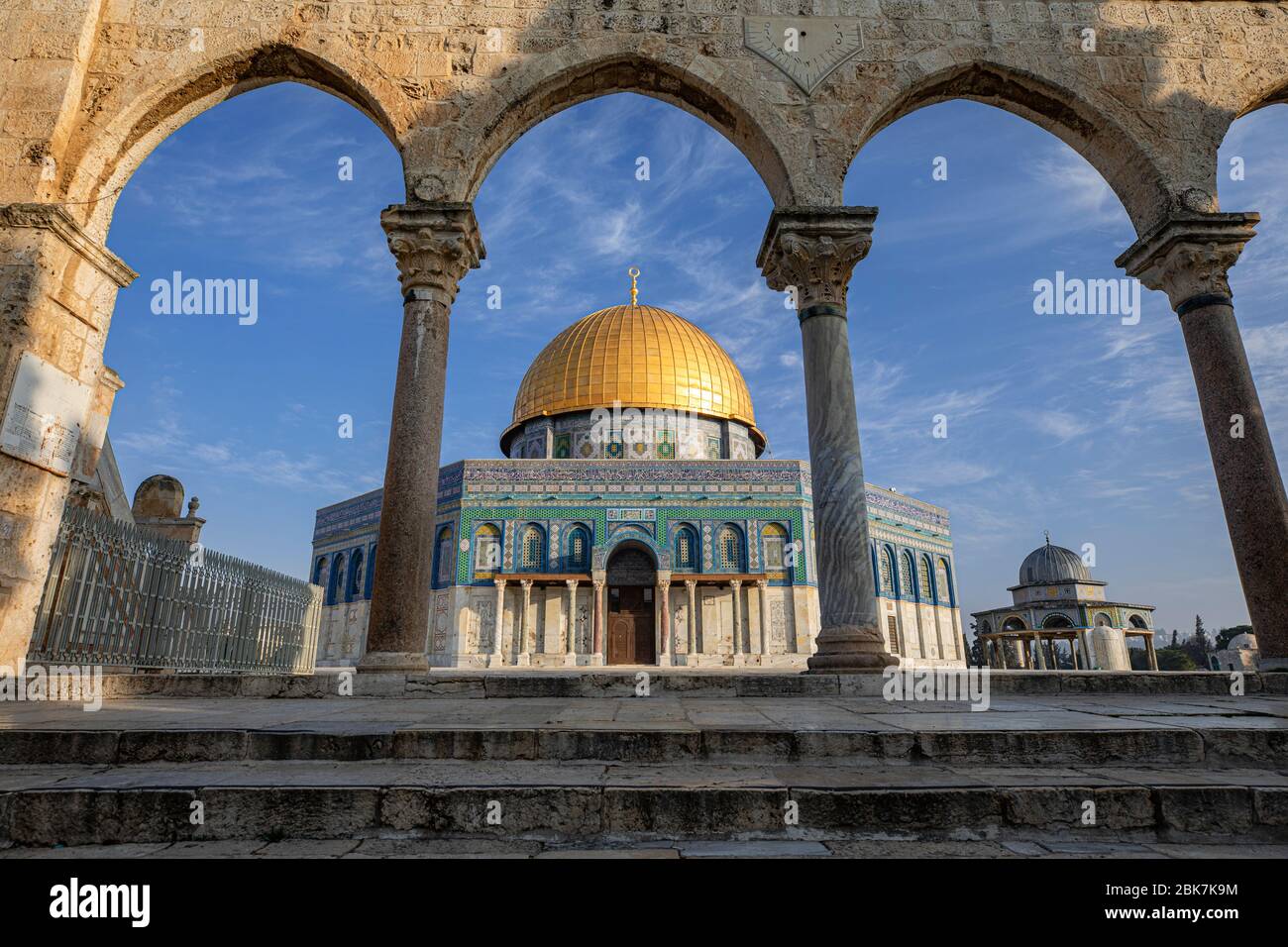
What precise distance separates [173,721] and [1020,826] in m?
3.49

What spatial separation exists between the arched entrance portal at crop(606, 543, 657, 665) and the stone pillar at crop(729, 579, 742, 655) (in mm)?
2469

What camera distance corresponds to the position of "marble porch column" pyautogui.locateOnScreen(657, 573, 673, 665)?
855 inches

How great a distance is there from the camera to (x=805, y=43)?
692 centimetres

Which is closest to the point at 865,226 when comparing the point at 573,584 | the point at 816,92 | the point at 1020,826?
the point at 816,92

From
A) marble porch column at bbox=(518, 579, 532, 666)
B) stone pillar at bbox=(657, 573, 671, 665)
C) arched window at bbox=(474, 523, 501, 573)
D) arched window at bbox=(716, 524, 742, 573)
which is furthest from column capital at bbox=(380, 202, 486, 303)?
arched window at bbox=(716, 524, 742, 573)

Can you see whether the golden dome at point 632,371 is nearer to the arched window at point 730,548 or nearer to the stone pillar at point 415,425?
the arched window at point 730,548

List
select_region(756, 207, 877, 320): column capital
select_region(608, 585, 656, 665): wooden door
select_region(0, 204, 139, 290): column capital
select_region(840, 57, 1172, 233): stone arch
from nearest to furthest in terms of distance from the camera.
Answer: select_region(0, 204, 139, 290): column capital < select_region(756, 207, 877, 320): column capital < select_region(840, 57, 1172, 233): stone arch < select_region(608, 585, 656, 665): wooden door

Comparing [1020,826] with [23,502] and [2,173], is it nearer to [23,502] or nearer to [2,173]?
[23,502]

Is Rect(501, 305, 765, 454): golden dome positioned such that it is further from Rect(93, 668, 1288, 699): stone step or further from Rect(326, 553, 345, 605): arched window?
Rect(93, 668, 1288, 699): stone step

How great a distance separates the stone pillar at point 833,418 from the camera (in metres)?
5.64

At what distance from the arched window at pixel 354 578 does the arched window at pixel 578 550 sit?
841 cm

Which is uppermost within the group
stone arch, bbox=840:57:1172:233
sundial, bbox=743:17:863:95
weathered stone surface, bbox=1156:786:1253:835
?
sundial, bbox=743:17:863:95

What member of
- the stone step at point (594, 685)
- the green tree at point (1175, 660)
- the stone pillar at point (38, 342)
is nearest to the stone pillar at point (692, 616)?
the stone step at point (594, 685)

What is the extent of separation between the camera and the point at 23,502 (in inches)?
219
